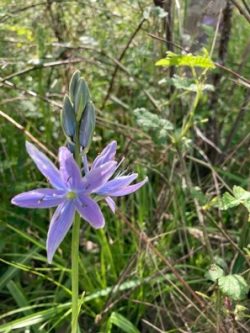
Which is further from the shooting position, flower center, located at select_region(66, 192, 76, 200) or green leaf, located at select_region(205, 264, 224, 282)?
green leaf, located at select_region(205, 264, 224, 282)

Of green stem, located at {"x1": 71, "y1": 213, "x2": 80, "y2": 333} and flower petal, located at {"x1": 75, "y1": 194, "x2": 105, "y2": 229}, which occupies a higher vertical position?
flower petal, located at {"x1": 75, "y1": 194, "x2": 105, "y2": 229}

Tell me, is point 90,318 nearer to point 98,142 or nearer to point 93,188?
point 98,142

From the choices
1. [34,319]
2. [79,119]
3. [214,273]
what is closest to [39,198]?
[79,119]

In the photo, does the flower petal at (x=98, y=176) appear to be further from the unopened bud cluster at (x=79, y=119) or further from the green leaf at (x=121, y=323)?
the green leaf at (x=121, y=323)

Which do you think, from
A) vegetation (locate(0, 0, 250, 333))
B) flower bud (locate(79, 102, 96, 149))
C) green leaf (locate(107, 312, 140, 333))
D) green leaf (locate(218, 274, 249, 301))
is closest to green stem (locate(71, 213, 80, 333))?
flower bud (locate(79, 102, 96, 149))

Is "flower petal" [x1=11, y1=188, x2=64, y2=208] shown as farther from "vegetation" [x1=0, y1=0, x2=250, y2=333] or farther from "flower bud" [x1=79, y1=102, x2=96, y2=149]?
"vegetation" [x1=0, y1=0, x2=250, y2=333]

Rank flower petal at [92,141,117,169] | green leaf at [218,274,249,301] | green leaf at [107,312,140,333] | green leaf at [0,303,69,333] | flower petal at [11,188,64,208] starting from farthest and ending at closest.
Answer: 1. green leaf at [107,312,140,333]
2. green leaf at [0,303,69,333]
3. green leaf at [218,274,249,301]
4. flower petal at [92,141,117,169]
5. flower petal at [11,188,64,208]

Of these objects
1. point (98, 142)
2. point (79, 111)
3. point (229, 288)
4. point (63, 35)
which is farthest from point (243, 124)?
point (79, 111)

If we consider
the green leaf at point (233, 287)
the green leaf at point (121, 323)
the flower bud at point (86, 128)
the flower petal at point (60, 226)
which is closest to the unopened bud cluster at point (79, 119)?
the flower bud at point (86, 128)
